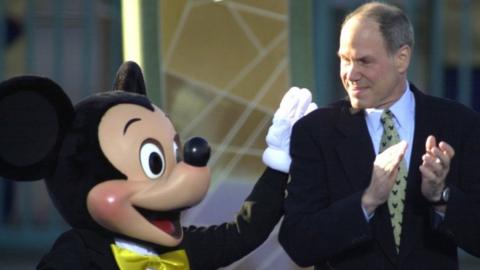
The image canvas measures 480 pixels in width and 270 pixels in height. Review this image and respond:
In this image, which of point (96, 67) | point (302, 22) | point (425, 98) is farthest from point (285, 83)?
point (425, 98)

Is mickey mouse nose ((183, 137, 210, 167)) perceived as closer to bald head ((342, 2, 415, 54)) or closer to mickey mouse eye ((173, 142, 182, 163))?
mickey mouse eye ((173, 142, 182, 163))

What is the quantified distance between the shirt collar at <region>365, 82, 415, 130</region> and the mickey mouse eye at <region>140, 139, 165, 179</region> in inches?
28.2

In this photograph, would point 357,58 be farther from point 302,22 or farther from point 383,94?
point 302,22

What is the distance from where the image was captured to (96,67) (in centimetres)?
743

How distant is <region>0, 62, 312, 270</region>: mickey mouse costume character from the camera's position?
4723 millimetres

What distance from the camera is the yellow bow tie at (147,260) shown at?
4.75m

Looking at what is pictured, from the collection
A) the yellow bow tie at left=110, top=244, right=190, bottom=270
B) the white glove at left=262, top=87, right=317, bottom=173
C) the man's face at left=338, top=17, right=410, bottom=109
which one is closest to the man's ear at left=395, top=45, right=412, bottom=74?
the man's face at left=338, top=17, right=410, bottom=109

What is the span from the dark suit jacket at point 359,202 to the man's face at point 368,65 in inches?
3.9

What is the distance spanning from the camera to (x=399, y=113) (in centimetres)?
488

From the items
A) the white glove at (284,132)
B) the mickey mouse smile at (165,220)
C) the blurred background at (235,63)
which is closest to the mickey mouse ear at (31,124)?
the mickey mouse smile at (165,220)

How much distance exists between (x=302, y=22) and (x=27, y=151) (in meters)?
2.22

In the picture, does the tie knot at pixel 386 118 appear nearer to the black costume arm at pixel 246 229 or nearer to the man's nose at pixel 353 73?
the man's nose at pixel 353 73

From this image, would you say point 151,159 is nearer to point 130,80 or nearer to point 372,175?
point 130,80

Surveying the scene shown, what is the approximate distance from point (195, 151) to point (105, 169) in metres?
0.30
